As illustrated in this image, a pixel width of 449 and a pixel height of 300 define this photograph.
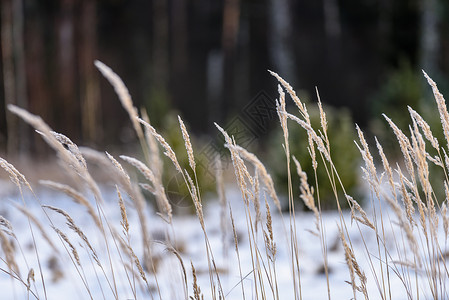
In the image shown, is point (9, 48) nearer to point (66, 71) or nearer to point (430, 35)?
point (66, 71)

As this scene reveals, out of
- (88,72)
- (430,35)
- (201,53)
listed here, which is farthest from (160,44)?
(430,35)

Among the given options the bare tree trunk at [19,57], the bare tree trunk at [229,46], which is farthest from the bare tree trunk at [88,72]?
the bare tree trunk at [229,46]

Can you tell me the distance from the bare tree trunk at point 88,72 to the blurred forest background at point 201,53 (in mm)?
24

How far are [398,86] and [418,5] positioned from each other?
15.9 feet

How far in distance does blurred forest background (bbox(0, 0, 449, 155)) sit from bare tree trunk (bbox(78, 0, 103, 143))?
0.08 feet

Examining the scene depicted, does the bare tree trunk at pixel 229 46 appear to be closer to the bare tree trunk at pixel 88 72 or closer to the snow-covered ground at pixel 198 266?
the bare tree trunk at pixel 88 72

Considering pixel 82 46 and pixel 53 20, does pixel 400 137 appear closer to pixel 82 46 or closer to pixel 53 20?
pixel 82 46

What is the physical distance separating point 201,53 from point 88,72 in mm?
2862

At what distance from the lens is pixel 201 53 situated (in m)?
11.7

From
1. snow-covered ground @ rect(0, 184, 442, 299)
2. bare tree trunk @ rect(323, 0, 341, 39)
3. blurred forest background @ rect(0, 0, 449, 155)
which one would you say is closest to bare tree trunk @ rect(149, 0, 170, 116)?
blurred forest background @ rect(0, 0, 449, 155)

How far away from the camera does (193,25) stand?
11.7 m

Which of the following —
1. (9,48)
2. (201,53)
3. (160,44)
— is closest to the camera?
(9,48)

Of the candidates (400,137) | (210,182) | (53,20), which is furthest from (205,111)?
(400,137)

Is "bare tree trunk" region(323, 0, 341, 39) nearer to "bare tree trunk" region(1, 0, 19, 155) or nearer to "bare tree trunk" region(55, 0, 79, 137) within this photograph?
"bare tree trunk" region(55, 0, 79, 137)
